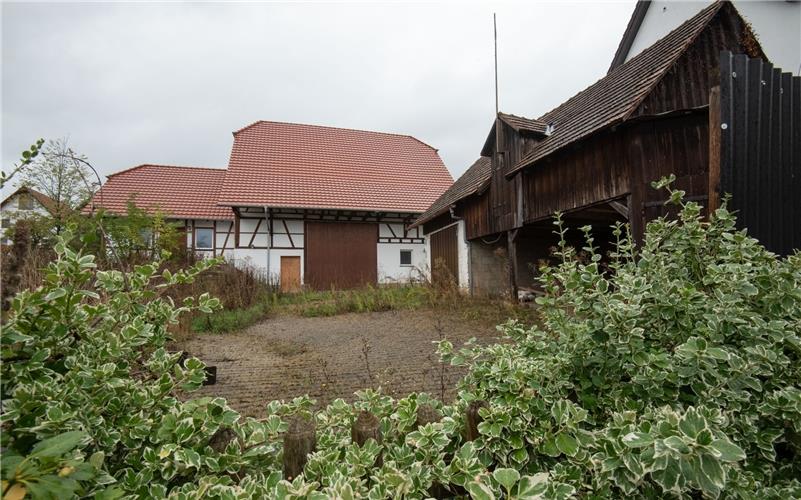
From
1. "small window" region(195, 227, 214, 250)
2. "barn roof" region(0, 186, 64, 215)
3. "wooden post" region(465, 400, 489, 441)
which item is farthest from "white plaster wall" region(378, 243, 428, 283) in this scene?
"wooden post" region(465, 400, 489, 441)

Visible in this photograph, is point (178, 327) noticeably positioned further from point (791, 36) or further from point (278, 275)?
point (791, 36)

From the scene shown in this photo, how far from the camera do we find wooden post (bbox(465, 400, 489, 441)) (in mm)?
1241

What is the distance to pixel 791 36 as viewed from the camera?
25.8ft

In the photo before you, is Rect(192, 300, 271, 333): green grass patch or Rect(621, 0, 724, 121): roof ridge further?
Rect(192, 300, 271, 333): green grass patch

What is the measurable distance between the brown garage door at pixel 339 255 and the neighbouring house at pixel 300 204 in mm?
43

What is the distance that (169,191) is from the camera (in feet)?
55.8

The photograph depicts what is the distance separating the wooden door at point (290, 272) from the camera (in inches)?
578

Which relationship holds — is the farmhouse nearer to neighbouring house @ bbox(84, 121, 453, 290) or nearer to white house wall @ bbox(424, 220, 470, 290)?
white house wall @ bbox(424, 220, 470, 290)

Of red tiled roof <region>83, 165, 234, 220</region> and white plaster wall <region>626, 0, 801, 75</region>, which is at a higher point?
white plaster wall <region>626, 0, 801, 75</region>

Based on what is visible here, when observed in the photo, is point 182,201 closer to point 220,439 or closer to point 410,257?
point 410,257

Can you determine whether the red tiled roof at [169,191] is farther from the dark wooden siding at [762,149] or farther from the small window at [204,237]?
the dark wooden siding at [762,149]

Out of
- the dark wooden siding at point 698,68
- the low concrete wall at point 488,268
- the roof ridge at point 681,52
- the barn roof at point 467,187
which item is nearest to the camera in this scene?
the roof ridge at point 681,52

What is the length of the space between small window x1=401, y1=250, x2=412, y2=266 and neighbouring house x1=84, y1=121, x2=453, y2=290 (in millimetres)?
51

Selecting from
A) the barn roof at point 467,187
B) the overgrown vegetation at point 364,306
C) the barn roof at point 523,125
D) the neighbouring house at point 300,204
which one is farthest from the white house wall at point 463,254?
the barn roof at point 523,125
